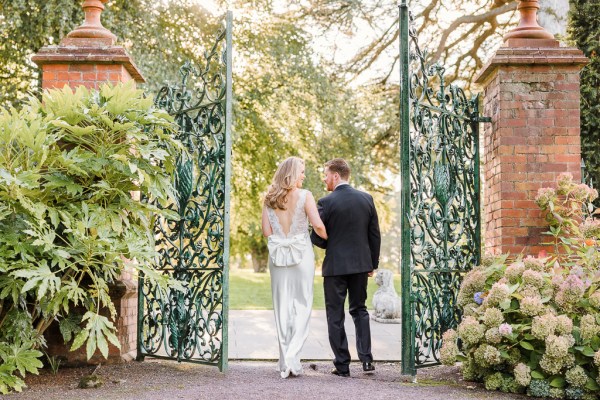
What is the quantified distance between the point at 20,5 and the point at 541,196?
917 cm

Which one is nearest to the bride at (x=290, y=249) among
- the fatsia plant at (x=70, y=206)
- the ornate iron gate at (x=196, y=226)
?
the ornate iron gate at (x=196, y=226)

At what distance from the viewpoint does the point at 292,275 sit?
20.0 ft

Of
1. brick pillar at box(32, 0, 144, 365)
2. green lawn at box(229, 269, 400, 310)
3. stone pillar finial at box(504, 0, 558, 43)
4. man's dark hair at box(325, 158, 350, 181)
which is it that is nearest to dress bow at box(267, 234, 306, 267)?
man's dark hair at box(325, 158, 350, 181)

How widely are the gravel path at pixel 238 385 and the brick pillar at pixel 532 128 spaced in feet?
5.09

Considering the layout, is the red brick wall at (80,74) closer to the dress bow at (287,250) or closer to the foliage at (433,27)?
the dress bow at (287,250)

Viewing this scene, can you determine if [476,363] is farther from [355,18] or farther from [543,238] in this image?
[355,18]

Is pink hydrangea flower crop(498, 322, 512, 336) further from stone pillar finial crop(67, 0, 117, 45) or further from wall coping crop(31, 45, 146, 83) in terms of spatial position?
stone pillar finial crop(67, 0, 117, 45)

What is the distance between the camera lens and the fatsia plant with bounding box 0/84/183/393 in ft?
15.8

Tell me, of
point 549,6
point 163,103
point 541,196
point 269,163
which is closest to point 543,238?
point 541,196

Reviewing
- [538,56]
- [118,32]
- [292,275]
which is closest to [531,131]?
[538,56]

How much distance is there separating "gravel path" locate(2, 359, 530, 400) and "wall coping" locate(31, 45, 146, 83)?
2899mm

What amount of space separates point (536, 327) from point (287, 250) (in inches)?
89.5

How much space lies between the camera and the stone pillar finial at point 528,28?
640 cm

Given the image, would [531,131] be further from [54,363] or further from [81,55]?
[54,363]
